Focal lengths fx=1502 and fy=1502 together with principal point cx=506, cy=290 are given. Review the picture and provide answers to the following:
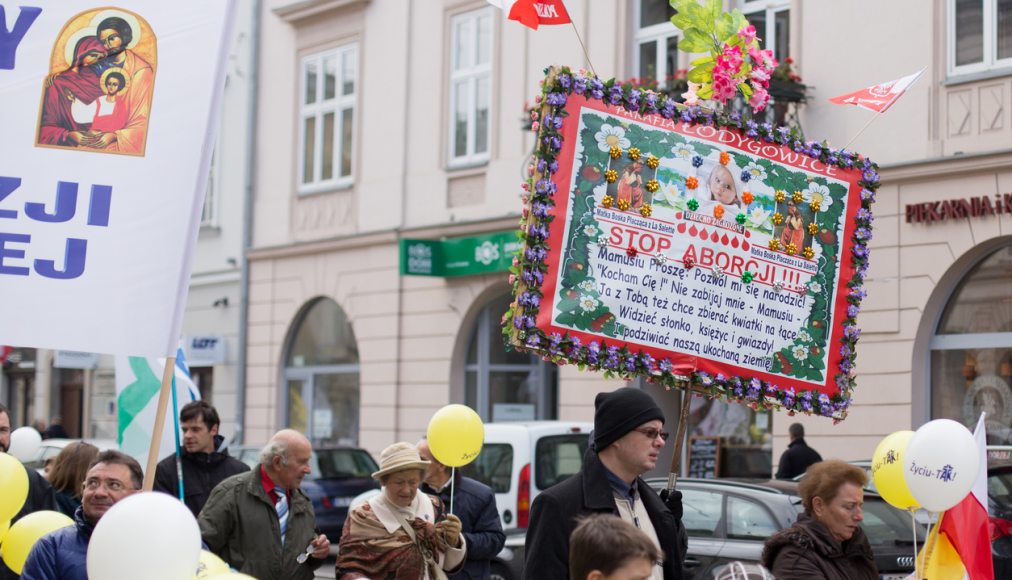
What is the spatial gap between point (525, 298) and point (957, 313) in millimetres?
11263

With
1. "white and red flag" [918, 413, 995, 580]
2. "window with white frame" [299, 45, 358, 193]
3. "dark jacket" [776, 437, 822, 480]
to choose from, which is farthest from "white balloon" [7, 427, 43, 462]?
"window with white frame" [299, 45, 358, 193]

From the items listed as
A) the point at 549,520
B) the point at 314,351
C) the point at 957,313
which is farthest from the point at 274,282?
the point at 549,520

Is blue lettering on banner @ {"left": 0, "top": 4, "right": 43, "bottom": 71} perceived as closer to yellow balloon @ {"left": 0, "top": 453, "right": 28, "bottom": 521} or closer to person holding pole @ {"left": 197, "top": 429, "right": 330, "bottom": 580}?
yellow balloon @ {"left": 0, "top": 453, "right": 28, "bottom": 521}

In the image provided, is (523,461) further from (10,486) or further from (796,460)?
(10,486)

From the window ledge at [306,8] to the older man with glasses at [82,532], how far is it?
19535 mm

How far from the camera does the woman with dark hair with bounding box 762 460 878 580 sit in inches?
224

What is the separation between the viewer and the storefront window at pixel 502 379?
21.7 m

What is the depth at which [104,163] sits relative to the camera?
5.55m

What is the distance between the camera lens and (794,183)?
687 cm

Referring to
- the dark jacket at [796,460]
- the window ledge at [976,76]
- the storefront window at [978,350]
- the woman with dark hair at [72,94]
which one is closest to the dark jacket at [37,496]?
the woman with dark hair at [72,94]

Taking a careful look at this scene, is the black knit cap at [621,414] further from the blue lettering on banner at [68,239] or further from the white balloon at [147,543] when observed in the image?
the blue lettering on banner at [68,239]

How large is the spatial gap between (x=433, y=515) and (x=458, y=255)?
14.7 metres

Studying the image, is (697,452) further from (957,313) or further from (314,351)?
(314,351)

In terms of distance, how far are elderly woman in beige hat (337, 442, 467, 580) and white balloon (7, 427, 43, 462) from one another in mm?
4095
